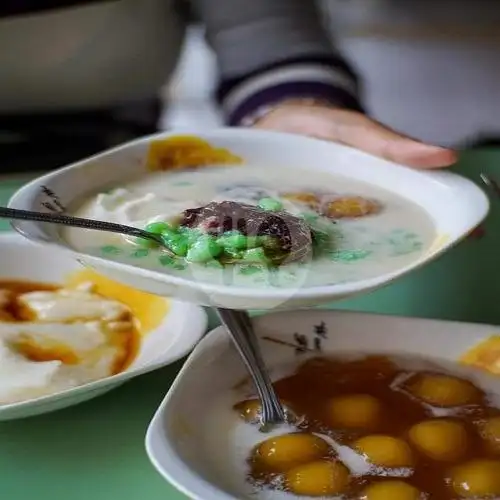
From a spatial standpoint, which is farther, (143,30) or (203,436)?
(143,30)

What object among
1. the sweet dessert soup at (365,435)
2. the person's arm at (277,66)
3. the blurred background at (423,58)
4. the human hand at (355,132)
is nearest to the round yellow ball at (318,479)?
the sweet dessert soup at (365,435)

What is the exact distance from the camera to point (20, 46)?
0.98 meters

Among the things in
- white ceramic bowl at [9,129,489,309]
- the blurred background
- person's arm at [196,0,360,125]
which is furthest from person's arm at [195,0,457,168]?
the blurred background

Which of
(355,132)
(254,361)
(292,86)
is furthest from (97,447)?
(292,86)

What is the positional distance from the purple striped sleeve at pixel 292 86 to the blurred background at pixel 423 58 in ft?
3.54

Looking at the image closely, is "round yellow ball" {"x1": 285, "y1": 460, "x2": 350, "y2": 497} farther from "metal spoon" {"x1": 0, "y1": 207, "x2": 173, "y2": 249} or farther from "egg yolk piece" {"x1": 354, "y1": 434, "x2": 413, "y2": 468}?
"metal spoon" {"x1": 0, "y1": 207, "x2": 173, "y2": 249}

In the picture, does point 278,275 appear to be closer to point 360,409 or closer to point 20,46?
point 360,409

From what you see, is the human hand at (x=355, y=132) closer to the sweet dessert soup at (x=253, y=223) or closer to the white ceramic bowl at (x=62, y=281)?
the sweet dessert soup at (x=253, y=223)

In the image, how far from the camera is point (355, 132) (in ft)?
2.52

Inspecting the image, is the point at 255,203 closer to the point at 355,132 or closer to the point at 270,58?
the point at 355,132

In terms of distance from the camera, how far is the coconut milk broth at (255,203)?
542 mm

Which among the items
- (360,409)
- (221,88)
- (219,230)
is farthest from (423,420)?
(221,88)

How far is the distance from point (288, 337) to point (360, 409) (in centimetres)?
A: 8

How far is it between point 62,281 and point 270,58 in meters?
0.38
